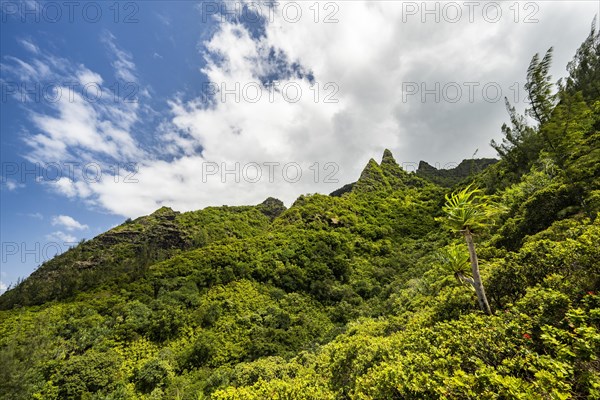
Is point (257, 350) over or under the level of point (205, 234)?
under

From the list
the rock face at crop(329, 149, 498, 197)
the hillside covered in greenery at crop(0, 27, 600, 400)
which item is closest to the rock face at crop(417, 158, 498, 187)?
the rock face at crop(329, 149, 498, 197)

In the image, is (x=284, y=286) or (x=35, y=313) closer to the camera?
(x=35, y=313)

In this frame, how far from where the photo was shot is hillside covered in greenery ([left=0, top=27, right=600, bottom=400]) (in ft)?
20.7

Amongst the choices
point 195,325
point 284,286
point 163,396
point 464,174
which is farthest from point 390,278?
point 464,174

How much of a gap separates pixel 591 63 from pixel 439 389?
5914cm

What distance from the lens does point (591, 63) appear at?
40.9 m

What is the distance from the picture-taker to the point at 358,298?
42844 millimetres

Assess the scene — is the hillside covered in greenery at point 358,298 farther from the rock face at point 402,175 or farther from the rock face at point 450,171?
the rock face at point 450,171

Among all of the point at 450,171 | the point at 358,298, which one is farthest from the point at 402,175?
the point at 358,298

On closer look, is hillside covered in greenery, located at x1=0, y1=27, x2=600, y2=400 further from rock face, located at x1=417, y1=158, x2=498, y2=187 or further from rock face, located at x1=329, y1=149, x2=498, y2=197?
rock face, located at x1=417, y1=158, x2=498, y2=187

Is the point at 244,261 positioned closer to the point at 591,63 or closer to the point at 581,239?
the point at 581,239

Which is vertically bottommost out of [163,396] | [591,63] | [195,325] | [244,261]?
[163,396]

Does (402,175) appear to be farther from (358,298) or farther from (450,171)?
(358,298)

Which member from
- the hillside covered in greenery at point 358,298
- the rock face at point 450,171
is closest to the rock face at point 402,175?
the rock face at point 450,171
